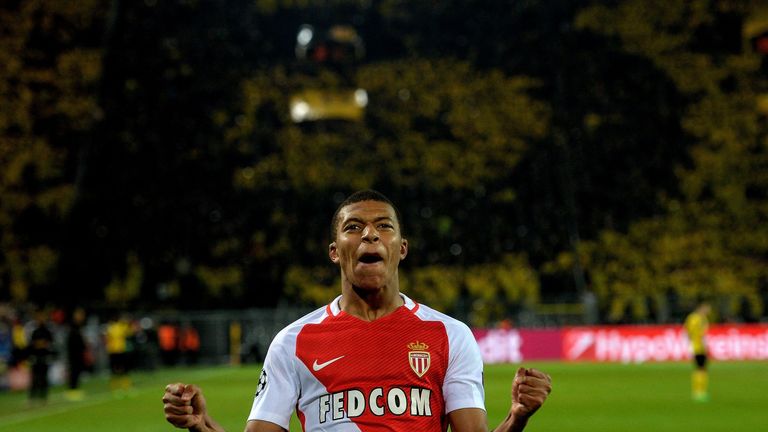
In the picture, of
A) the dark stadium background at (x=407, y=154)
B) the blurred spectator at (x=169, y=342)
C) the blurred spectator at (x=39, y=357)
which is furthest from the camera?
the dark stadium background at (x=407, y=154)

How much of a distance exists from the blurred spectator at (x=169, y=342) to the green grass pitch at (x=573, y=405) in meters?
6.06

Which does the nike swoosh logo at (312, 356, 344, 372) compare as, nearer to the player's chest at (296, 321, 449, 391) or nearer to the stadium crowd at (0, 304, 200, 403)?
the player's chest at (296, 321, 449, 391)

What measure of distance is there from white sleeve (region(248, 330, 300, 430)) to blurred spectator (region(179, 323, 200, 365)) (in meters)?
39.0

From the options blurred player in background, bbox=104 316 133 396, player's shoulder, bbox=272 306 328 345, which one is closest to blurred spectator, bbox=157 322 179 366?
blurred player in background, bbox=104 316 133 396

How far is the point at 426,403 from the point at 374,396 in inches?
8.2

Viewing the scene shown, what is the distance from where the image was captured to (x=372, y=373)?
4770mm

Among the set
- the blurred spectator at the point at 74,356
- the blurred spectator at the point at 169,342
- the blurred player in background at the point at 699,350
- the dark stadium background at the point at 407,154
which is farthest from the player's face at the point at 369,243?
the dark stadium background at the point at 407,154

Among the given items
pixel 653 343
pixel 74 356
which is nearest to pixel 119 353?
pixel 74 356

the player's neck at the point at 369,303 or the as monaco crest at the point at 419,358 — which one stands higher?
the player's neck at the point at 369,303

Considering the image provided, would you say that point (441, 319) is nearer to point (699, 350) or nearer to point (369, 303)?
point (369, 303)

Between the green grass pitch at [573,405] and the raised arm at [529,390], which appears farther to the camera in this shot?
the green grass pitch at [573,405]

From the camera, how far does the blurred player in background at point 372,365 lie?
4.68 m

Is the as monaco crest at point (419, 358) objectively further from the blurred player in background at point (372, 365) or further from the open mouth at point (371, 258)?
the open mouth at point (371, 258)

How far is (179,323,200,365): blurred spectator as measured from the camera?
43.3m
